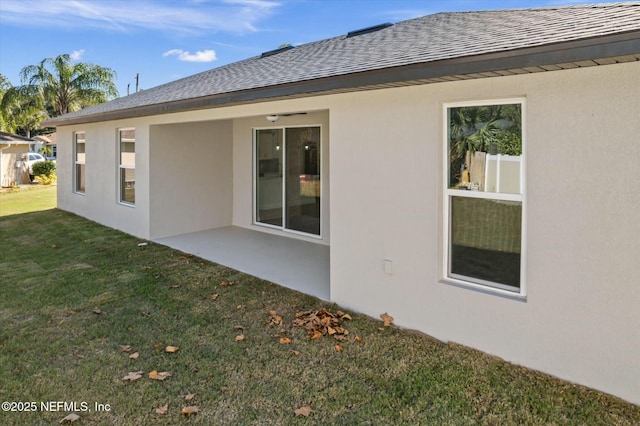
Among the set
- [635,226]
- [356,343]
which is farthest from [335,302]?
[635,226]

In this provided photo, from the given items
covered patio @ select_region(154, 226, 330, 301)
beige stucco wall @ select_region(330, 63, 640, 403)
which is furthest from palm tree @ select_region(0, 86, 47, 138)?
beige stucco wall @ select_region(330, 63, 640, 403)

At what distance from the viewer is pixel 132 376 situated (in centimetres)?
421

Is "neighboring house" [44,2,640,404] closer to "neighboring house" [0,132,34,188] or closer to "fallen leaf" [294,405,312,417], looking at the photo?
"fallen leaf" [294,405,312,417]

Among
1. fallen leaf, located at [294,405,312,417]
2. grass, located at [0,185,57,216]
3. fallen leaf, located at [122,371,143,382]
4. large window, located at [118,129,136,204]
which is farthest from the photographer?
grass, located at [0,185,57,216]

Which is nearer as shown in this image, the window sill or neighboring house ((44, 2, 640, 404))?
neighboring house ((44, 2, 640, 404))

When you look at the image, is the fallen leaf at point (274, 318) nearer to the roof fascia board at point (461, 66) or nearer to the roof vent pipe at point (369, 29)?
the roof fascia board at point (461, 66)

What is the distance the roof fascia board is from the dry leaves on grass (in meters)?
2.83

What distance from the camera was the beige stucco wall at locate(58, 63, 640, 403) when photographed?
371cm

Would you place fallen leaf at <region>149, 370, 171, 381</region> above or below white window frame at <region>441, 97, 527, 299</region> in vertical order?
below

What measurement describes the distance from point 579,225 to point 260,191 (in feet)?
27.2

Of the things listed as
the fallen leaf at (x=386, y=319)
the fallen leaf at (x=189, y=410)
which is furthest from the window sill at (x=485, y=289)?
the fallen leaf at (x=189, y=410)

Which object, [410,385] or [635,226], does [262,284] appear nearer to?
[410,385]

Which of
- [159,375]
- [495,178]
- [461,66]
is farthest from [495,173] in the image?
[159,375]

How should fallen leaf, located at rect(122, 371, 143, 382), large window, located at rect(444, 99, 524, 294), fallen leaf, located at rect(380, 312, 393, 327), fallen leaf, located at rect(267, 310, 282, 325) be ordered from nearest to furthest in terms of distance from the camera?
fallen leaf, located at rect(122, 371, 143, 382) → large window, located at rect(444, 99, 524, 294) → fallen leaf, located at rect(380, 312, 393, 327) → fallen leaf, located at rect(267, 310, 282, 325)
